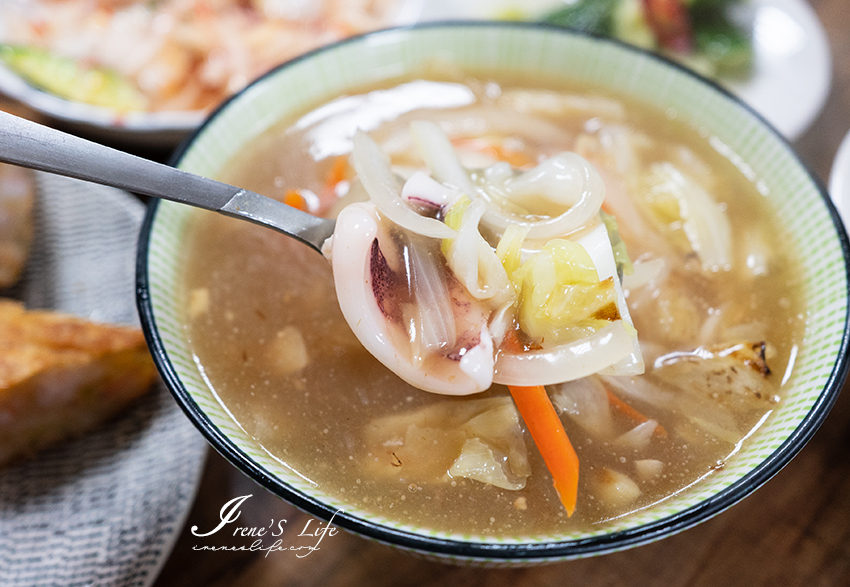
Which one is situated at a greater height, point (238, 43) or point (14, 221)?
point (238, 43)

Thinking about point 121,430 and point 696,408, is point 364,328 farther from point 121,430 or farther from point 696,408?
point 121,430

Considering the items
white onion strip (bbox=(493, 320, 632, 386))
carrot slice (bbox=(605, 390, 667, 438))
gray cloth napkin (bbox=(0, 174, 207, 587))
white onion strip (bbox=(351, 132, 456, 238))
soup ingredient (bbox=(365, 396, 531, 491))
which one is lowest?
gray cloth napkin (bbox=(0, 174, 207, 587))

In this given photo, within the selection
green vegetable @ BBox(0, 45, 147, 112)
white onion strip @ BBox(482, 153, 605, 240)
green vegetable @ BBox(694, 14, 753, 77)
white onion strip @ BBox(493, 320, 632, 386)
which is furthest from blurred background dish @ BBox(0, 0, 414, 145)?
white onion strip @ BBox(493, 320, 632, 386)

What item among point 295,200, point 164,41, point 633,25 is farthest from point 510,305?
point 164,41

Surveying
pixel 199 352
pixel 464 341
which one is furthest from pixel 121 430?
pixel 464 341

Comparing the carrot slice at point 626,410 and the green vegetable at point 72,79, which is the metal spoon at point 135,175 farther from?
the green vegetable at point 72,79

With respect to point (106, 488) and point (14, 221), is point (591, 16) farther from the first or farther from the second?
point (106, 488)

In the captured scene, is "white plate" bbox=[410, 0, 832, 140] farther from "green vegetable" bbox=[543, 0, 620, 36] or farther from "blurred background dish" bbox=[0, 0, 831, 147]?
"green vegetable" bbox=[543, 0, 620, 36]

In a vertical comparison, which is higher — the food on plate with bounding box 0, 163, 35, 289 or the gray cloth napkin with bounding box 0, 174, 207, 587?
the food on plate with bounding box 0, 163, 35, 289
